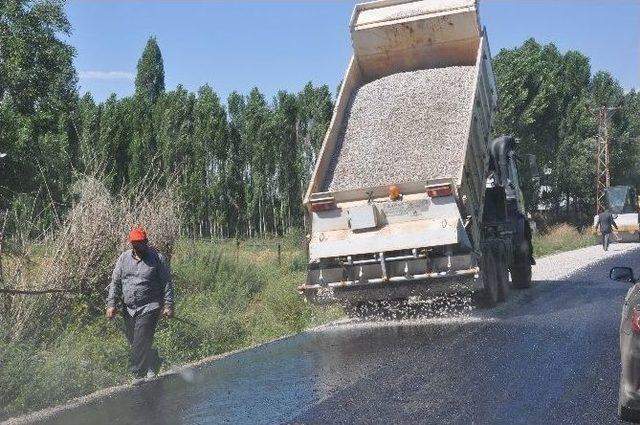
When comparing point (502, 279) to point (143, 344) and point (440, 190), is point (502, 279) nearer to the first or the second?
point (440, 190)

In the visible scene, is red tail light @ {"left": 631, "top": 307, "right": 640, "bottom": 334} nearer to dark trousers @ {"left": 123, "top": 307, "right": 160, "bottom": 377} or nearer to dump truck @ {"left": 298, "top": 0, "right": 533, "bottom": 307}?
dark trousers @ {"left": 123, "top": 307, "right": 160, "bottom": 377}

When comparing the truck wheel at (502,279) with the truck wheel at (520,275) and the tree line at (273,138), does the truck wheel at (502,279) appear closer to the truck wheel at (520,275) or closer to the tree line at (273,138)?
the truck wheel at (520,275)

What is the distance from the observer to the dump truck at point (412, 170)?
→ 1127cm

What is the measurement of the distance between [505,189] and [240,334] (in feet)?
17.6

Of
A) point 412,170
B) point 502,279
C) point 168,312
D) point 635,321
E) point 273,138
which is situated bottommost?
point 502,279

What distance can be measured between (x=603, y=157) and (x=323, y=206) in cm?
4359

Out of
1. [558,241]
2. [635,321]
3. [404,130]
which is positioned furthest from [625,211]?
[635,321]

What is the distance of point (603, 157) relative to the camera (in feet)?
170

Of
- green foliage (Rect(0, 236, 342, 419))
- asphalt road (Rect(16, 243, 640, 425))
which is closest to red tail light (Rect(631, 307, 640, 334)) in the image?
asphalt road (Rect(16, 243, 640, 425))

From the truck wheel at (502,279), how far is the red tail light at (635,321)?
768 cm

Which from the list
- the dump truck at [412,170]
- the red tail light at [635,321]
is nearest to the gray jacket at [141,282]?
the dump truck at [412,170]

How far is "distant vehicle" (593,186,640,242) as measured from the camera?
119 ft

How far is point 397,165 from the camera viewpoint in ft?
39.8

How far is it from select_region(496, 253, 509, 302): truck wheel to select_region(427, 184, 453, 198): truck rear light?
2.54 m
